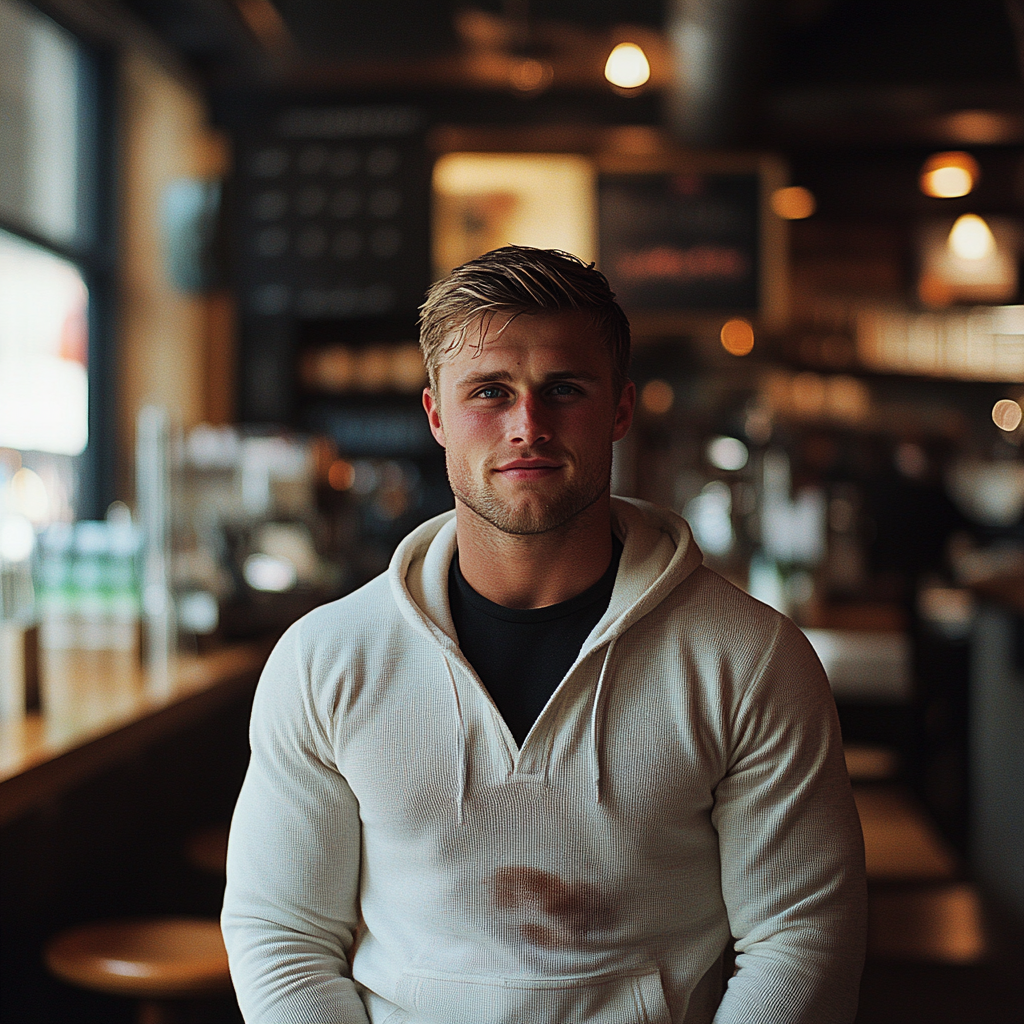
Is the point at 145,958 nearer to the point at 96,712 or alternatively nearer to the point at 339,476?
the point at 96,712

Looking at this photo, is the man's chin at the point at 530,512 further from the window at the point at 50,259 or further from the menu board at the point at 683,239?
the menu board at the point at 683,239

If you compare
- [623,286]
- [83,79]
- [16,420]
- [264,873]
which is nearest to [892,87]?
[623,286]

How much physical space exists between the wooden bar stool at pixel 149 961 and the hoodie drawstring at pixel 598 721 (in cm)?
80

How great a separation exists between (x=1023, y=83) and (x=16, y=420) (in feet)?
13.3

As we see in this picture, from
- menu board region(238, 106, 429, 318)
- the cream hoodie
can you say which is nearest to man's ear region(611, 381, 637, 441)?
the cream hoodie

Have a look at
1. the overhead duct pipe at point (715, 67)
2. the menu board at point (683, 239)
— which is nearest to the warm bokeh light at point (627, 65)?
the overhead duct pipe at point (715, 67)

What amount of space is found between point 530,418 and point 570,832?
1.43 feet

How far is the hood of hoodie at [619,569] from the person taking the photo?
4.32 ft

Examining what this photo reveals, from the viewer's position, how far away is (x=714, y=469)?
5043 mm

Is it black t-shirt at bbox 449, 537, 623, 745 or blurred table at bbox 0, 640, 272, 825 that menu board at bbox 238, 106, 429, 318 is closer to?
blurred table at bbox 0, 640, 272, 825

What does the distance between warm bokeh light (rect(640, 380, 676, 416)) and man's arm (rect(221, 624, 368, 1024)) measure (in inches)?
163

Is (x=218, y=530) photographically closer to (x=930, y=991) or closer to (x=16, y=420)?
(x=16, y=420)

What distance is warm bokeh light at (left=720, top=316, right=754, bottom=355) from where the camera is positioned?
17.4ft

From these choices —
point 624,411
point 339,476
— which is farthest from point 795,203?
point 624,411
